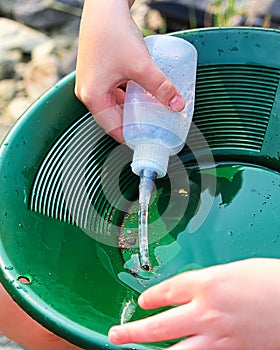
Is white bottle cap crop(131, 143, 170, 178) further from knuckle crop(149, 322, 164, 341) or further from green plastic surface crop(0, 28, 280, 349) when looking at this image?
knuckle crop(149, 322, 164, 341)

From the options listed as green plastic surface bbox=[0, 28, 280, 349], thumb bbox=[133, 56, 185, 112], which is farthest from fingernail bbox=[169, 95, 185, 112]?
green plastic surface bbox=[0, 28, 280, 349]

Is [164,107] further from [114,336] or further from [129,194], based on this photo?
[114,336]

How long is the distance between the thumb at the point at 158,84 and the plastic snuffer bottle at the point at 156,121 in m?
0.03

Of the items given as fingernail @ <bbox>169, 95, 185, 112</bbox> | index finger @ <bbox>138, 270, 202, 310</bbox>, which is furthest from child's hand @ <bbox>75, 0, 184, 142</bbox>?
index finger @ <bbox>138, 270, 202, 310</bbox>

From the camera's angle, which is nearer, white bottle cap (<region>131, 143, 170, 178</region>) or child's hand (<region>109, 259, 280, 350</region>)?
child's hand (<region>109, 259, 280, 350</region>)

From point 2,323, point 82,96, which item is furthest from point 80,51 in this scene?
point 2,323

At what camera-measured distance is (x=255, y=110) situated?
111 cm

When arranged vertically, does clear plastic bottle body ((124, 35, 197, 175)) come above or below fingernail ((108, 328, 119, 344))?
above

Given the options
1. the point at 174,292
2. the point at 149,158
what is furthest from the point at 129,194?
the point at 174,292

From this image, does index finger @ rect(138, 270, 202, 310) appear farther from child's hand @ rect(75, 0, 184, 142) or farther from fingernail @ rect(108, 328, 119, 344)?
child's hand @ rect(75, 0, 184, 142)

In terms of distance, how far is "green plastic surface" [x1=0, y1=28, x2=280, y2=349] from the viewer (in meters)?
0.88

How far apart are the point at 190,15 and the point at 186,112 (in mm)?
764

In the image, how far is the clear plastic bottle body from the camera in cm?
97

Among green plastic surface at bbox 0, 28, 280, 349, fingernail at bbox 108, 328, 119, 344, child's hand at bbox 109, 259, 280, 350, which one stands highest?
green plastic surface at bbox 0, 28, 280, 349
